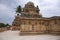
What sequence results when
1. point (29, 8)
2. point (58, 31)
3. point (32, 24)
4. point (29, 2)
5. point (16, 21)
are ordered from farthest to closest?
1. point (16, 21)
2. point (29, 2)
3. point (29, 8)
4. point (32, 24)
5. point (58, 31)

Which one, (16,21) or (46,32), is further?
(16,21)

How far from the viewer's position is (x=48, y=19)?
1938cm

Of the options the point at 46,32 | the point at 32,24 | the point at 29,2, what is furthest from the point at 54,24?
the point at 29,2

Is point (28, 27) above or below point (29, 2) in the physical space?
below

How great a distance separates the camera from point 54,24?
18.4 m

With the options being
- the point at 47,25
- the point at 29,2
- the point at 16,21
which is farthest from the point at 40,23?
the point at 16,21

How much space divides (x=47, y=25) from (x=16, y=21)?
75.5 feet

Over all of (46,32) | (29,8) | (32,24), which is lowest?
(46,32)

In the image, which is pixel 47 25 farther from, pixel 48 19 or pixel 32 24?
pixel 32 24

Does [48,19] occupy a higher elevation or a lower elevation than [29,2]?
lower

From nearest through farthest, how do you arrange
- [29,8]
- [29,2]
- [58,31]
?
[58,31], [29,8], [29,2]

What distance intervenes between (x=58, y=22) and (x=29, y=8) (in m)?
8.83

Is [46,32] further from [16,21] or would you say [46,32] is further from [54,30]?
[16,21]

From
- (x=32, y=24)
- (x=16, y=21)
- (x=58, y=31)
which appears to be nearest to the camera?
(x=58, y=31)
